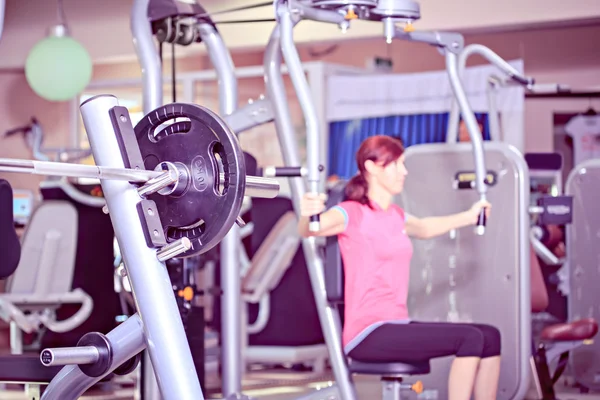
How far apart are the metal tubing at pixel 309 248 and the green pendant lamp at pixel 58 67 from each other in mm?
1798

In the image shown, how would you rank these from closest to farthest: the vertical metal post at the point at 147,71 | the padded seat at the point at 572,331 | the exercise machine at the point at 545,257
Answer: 1. the vertical metal post at the point at 147,71
2. the exercise machine at the point at 545,257
3. the padded seat at the point at 572,331

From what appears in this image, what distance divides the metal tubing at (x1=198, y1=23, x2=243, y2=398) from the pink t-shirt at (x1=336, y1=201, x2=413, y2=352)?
52cm

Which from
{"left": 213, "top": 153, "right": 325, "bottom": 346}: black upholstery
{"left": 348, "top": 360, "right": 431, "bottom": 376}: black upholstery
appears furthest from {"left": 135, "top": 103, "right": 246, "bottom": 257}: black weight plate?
{"left": 213, "top": 153, "right": 325, "bottom": 346}: black upholstery

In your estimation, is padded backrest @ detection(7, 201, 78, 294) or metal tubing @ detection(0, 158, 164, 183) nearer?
metal tubing @ detection(0, 158, 164, 183)

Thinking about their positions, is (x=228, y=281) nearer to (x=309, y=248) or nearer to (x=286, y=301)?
(x=309, y=248)

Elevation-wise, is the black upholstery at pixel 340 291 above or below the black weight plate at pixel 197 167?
below

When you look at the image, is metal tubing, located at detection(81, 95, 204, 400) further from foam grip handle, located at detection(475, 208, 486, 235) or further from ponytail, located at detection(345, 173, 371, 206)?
foam grip handle, located at detection(475, 208, 486, 235)

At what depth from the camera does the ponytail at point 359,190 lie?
3355mm

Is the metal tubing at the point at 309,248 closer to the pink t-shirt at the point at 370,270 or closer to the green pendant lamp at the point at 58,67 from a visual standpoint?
the pink t-shirt at the point at 370,270

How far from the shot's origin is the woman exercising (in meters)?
3.08

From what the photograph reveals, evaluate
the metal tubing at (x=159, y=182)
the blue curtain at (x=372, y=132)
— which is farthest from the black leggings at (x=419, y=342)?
the blue curtain at (x=372, y=132)

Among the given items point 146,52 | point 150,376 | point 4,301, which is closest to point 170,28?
point 146,52

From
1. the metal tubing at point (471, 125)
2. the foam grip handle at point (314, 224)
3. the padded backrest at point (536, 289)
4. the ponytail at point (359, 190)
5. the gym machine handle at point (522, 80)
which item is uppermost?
the gym machine handle at point (522, 80)

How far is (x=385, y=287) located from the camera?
326 centimetres
